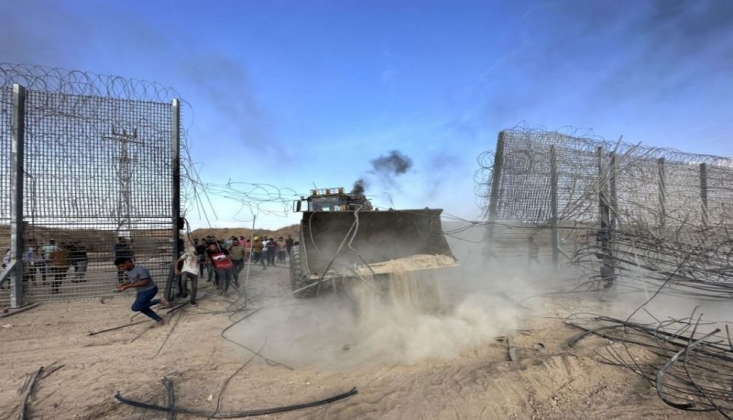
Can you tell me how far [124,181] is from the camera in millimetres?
8156

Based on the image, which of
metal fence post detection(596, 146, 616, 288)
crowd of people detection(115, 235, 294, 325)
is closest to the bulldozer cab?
crowd of people detection(115, 235, 294, 325)

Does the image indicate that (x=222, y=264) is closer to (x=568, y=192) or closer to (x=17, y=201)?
(x=17, y=201)

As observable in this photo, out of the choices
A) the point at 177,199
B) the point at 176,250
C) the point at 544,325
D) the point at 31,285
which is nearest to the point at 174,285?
the point at 176,250

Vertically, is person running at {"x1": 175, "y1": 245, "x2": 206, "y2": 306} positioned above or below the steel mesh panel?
below

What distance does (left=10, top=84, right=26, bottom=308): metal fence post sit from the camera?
23.9 feet

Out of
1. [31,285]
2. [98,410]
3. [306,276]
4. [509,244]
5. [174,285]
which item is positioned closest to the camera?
[98,410]

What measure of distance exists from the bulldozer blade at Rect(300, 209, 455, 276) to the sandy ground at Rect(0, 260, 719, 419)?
2.94 feet

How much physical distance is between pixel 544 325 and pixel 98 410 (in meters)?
5.63

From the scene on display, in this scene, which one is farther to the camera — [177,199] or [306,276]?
[177,199]

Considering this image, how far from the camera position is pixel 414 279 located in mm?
6500

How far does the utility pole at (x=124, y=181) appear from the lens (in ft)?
26.5

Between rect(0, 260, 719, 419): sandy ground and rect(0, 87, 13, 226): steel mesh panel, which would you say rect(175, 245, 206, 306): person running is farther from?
rect(0, 87, 13, 226): steel mesh panel

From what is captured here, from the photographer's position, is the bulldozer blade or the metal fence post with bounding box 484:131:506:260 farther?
the metal fence post with bounding box 484:131:506:260

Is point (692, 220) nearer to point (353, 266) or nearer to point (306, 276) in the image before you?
point (353, 266)
